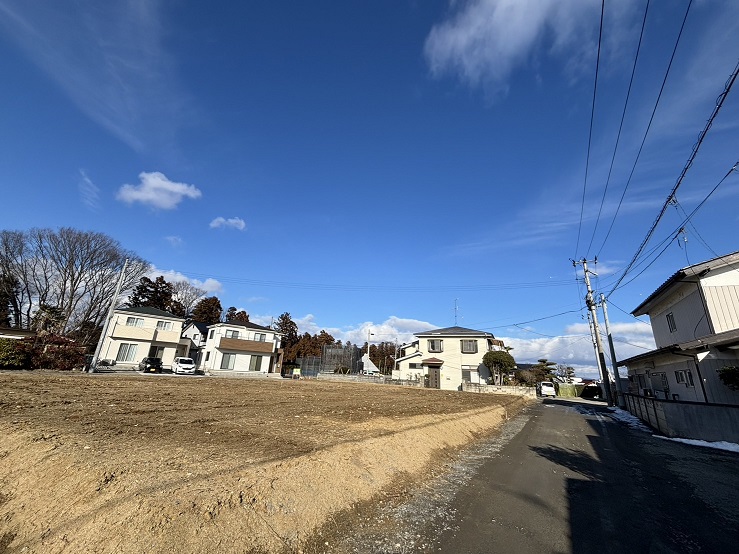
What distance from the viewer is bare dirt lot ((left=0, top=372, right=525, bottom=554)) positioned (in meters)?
3.21

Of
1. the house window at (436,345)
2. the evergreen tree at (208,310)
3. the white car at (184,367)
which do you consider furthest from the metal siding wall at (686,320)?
the evergreen tree at (208,310)

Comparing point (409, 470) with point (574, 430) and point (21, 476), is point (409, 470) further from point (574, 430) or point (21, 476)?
point (574, 430)

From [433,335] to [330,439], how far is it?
3296cm

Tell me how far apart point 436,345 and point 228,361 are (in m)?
24.9

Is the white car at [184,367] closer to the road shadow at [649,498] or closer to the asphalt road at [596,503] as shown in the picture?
the asphalt road at [596,503]

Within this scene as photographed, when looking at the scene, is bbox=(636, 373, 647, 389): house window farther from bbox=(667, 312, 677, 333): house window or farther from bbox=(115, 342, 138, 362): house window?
bbox=(115, 342, 138, 362): house window

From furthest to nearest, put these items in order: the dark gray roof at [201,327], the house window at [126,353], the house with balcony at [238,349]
A: 1. the dark gray roof at [201,327]
2. the house with balcony at [238,349]
3. the house window at [126,353]

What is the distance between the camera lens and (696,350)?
1188 centimetres

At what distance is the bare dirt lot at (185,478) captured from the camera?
3.21m

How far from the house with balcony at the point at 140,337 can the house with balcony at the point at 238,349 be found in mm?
3720

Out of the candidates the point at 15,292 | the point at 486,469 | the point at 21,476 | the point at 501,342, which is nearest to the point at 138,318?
the point at 15,292

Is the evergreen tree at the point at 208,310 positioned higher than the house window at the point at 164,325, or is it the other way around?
the evergreen tree at the point at 208,310

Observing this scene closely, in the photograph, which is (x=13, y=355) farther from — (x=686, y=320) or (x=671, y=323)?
(x=671, y=323)

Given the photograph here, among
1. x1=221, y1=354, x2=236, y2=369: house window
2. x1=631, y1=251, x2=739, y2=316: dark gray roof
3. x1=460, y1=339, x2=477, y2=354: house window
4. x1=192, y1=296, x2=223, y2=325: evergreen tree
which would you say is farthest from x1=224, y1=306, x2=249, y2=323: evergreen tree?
x1=631, y1=251, x2=739, y2=316: dark gray roof
